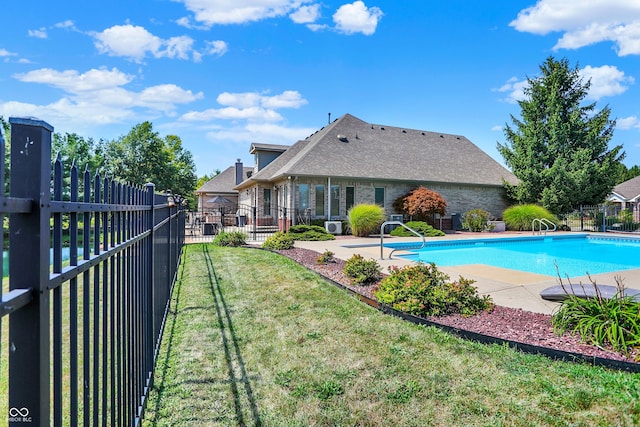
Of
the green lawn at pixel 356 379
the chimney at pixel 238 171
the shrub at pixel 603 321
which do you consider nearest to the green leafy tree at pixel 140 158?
the chimney at pixel 238 171

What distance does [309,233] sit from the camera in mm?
16469

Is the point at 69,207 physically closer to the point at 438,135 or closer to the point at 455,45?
the point at 455,45

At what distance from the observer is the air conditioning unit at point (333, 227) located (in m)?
18.4

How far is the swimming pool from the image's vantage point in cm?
1063

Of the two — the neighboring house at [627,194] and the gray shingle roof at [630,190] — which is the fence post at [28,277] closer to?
the neighboring house at [627,194]

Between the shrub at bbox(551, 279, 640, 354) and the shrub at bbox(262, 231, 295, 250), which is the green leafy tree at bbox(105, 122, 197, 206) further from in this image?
the shrub at bbox(551, 279, 640, 354)

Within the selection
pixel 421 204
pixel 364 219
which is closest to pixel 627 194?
pixel 421 204

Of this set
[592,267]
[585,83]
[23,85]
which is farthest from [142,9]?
[585,83]

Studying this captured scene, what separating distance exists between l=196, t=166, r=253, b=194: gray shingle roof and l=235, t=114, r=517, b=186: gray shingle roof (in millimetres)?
12827

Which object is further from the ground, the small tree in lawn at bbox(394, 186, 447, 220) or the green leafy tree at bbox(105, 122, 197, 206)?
the green leafy tree at bbox(105, 122, 197, 206)

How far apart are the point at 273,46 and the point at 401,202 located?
11.1 metres

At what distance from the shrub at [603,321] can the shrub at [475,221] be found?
1741 centimetres

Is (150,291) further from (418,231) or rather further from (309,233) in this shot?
(418,231)

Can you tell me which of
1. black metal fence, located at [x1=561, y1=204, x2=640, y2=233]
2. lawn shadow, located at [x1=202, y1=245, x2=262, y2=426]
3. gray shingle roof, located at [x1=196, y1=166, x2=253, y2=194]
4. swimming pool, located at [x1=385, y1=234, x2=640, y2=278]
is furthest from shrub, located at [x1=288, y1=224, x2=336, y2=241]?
gray shingle roof, located at [x1=196, y1=166, x2=253, y2=194]
